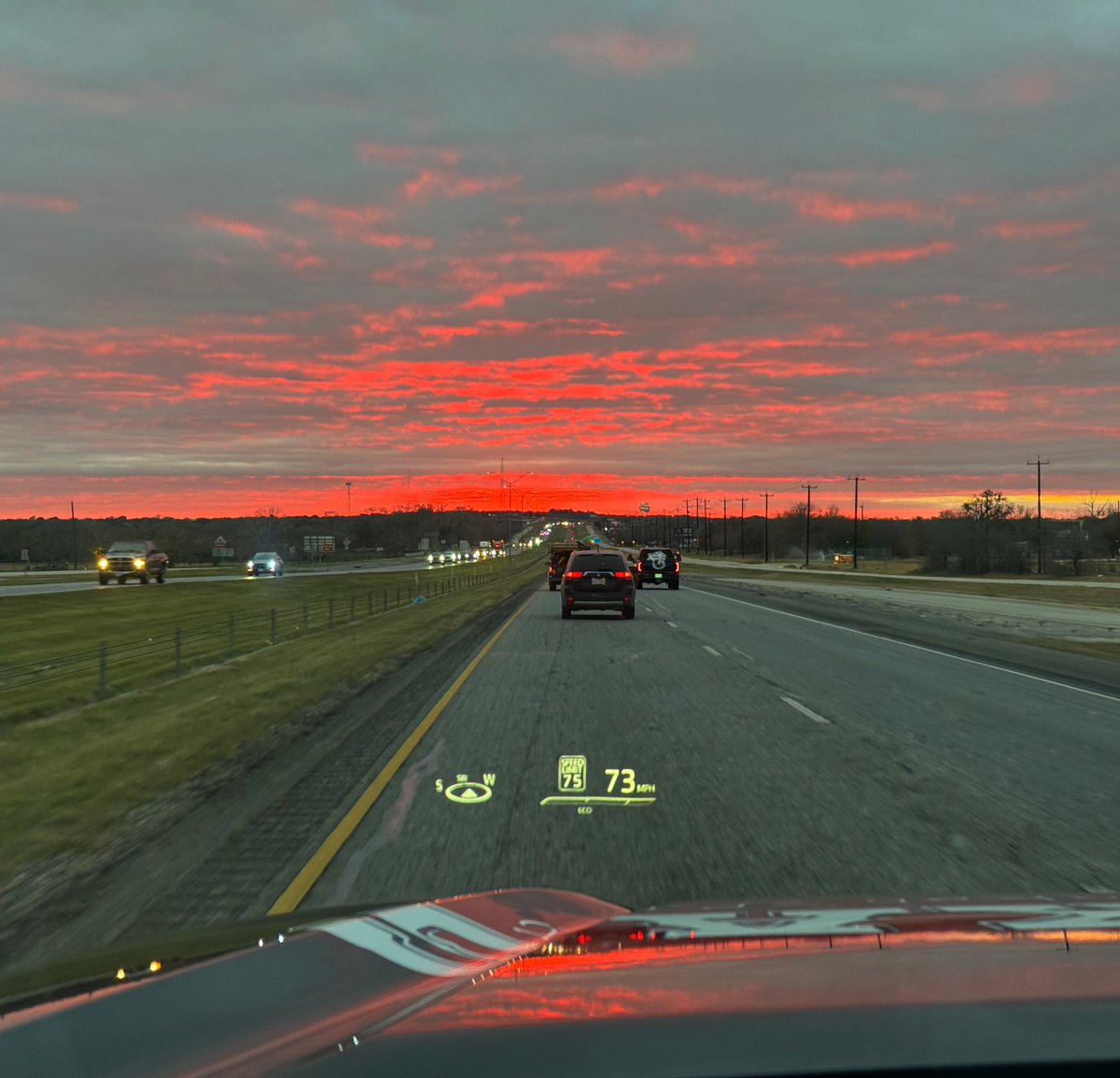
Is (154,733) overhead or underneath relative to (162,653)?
overhead

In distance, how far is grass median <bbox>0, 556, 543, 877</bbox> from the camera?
7.95 meters

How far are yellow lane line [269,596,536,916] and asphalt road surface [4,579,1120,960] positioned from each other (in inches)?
2.3

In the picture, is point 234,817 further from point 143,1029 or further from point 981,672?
point 981,672

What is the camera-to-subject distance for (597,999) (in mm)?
2104

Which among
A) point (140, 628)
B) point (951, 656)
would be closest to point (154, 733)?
point (951, 656)

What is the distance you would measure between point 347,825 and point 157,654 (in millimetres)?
22225

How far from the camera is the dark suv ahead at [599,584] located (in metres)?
30.0

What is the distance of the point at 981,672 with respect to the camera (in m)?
17.6

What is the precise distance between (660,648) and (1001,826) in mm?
14099

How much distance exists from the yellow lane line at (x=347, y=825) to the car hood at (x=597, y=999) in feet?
8.31

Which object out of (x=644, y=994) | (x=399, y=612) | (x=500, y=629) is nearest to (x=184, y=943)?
(x=644, y=994)

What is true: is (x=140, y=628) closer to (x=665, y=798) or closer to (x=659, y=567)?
(x=659, y=567)

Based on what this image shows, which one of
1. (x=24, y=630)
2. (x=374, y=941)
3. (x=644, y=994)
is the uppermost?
(x=644, y=994)

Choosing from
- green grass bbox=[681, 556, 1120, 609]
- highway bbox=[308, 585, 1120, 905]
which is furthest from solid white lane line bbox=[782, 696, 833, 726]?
green grass bbox=[681, 556, 1120, 609]
